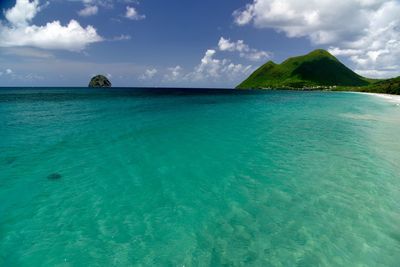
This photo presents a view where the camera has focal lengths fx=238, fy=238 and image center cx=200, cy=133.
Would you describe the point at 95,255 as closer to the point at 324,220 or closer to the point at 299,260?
the point at 299,260

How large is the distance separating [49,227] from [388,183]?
2032cm

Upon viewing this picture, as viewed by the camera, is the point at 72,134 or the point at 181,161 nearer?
the point at 181,161

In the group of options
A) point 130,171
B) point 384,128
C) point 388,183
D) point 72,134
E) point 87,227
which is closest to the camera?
point 87,227

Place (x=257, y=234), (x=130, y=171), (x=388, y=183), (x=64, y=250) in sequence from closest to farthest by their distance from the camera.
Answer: (x=64, y=250)
(x=257, y=234)
(x=388, y=183)
(x=130, y=171)

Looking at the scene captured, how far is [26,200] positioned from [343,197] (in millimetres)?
18742

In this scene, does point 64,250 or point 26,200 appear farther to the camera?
point 26,200

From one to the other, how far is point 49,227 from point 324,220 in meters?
13.3

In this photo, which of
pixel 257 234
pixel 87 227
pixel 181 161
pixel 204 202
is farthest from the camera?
pixel 181 161

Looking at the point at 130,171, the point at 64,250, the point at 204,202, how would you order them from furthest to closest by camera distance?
the point at 130,171, the point at 204,202, the point at 64,250

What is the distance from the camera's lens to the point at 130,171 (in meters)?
18.6

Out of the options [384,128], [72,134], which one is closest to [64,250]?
[72,134]

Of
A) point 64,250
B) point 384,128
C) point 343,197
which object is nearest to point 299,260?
point 343,197

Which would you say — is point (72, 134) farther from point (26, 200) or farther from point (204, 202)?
point (204, 202)

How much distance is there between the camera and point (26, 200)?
14.2 m
